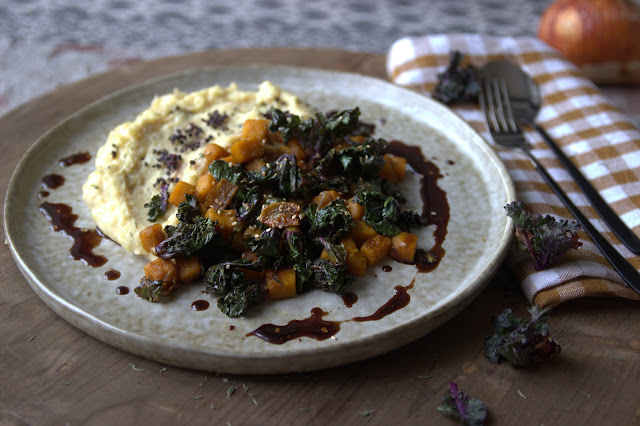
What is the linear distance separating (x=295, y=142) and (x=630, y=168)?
2952mm

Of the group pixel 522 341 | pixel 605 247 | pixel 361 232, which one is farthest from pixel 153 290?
pixel 605 247

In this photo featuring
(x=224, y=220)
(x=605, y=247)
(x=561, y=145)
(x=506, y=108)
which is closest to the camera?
(x=224, y=220)

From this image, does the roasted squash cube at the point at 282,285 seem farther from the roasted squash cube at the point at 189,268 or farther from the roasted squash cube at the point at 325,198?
the roasted squash cube at the point at 325,198

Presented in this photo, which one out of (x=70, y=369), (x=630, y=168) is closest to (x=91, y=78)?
(x=70, y=369)

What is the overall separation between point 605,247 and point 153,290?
3303 millimetres

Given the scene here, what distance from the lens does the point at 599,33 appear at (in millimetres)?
7816

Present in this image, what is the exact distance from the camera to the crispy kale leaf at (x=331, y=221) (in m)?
4.25

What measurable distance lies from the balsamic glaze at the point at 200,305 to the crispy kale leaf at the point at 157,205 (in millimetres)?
908

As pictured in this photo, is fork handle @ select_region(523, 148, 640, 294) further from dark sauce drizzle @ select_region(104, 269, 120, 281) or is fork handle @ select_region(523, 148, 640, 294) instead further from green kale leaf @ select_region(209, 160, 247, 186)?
dark sauce drizzle @ select_region(104, 269, 120, 281)

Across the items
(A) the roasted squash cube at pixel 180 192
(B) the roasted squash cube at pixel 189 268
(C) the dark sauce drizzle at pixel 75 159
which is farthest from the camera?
(C) the dark sauce drizzle at pixel 75 159

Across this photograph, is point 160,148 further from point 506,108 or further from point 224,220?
point 506,108

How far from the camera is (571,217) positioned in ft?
16.2

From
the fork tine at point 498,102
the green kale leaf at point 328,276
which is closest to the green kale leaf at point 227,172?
the green kale leaf at point 328,276

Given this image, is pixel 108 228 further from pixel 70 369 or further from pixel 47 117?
pixel 47 117
